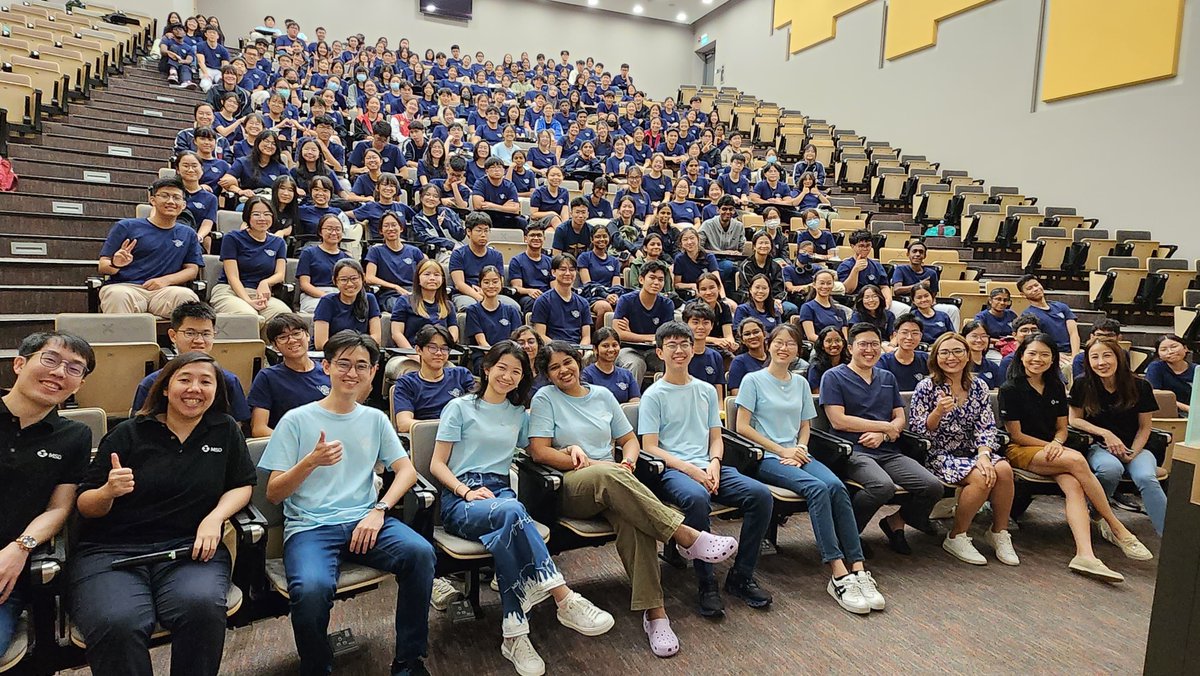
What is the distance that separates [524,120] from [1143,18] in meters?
7.01

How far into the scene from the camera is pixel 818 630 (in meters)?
2.20

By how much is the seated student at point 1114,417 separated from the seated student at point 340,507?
2.95m

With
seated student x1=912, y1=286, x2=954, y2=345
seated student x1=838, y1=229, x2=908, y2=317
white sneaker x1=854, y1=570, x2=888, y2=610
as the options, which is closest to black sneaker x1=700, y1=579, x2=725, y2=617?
white sneaker x1=854, y1=570, x2=888, y2=610

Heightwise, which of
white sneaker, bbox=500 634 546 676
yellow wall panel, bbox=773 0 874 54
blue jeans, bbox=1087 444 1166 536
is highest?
yellow wall panel, bbox=773 0 874 54

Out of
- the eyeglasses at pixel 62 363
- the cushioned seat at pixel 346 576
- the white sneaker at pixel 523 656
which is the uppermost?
the eyeglasses at pixel 62 363

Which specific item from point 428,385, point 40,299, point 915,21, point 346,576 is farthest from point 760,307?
point 915,21

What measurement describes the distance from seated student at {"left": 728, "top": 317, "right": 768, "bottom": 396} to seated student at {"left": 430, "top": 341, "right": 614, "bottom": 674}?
1.39 meters

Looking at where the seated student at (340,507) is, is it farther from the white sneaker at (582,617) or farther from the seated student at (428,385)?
the seated student at (428,385)

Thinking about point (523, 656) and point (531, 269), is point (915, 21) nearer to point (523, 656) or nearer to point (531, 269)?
point (531, 269)

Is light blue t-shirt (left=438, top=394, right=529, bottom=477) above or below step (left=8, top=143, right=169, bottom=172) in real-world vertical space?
below

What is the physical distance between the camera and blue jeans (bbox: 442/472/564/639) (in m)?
1.96

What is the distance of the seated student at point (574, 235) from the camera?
5.04 m

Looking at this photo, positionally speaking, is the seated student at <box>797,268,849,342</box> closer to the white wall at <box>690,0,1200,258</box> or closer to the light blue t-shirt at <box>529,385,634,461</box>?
the light blue t-shirt at <box>529,385,634,461</box>

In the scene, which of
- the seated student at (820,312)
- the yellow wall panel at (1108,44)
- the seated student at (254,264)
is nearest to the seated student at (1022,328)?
the seated student at (820,312)
